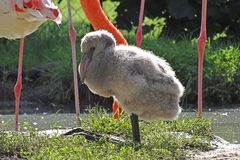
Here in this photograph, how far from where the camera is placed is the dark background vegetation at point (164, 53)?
823cm

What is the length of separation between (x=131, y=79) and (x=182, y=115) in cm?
233

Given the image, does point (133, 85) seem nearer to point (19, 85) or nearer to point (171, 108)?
point (171, 108)

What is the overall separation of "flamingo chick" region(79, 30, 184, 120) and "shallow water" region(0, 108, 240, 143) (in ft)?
4.10

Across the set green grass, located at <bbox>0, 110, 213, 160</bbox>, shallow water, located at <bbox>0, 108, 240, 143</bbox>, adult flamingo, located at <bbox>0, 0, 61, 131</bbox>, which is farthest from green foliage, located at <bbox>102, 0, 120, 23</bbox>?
green grass, located at <bbox>0, 110, 213, 160</bbox>

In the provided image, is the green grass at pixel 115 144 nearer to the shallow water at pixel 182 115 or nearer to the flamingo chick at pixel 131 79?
the flamingo chick at pixel 131 79

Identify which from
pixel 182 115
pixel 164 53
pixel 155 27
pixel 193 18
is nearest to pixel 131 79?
pixel 182 115

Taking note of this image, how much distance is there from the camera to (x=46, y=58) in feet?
30.1

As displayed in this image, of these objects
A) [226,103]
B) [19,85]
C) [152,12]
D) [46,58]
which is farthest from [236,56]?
[19,85]

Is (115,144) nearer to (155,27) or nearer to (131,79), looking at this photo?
(131,79)

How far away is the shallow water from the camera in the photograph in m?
6.57

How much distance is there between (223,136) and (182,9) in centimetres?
311

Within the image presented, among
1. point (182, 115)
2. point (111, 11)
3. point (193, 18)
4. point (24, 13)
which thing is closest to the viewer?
point (24, 13)

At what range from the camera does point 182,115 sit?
7.31 m

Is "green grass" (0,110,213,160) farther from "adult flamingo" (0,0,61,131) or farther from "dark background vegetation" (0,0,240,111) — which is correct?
"dark background vegetation" (0,0,240,111)
